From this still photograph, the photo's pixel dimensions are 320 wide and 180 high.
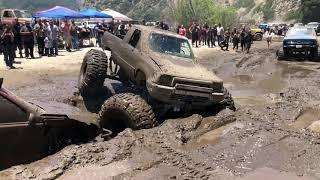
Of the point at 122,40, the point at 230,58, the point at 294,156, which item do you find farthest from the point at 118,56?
the point at 230,58

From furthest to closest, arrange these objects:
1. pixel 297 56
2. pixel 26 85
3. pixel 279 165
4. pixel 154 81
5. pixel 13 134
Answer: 1. pixel 297 56
2. pixel 26 85
3. pixel 154 81
4. pixel 279 165
5. pixel 13 134

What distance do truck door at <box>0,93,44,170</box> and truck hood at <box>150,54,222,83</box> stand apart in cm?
406

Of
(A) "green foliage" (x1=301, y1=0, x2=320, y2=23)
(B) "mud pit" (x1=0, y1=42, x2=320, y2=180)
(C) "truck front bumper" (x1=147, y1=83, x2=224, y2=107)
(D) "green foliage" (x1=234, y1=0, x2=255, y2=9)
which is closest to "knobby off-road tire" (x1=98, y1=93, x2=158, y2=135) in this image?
(B) "mud pit" (x1=0, y1=42, x2=320, y2=180)

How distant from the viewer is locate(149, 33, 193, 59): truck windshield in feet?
37.0

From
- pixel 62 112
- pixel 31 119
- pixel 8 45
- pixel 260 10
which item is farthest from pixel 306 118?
pixel 260 10

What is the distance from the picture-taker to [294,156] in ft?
25.3

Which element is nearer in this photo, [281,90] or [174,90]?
[174,90]

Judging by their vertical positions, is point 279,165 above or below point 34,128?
below

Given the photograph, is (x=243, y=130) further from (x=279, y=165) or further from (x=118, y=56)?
(x=118, y=56)

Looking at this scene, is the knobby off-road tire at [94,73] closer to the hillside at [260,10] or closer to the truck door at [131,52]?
the truck door at [131,52]

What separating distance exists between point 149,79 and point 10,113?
4.26m

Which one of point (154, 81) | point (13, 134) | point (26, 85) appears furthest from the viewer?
A: point (26, 85)

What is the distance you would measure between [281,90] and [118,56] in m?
6.26

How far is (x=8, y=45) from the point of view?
17.8 m
